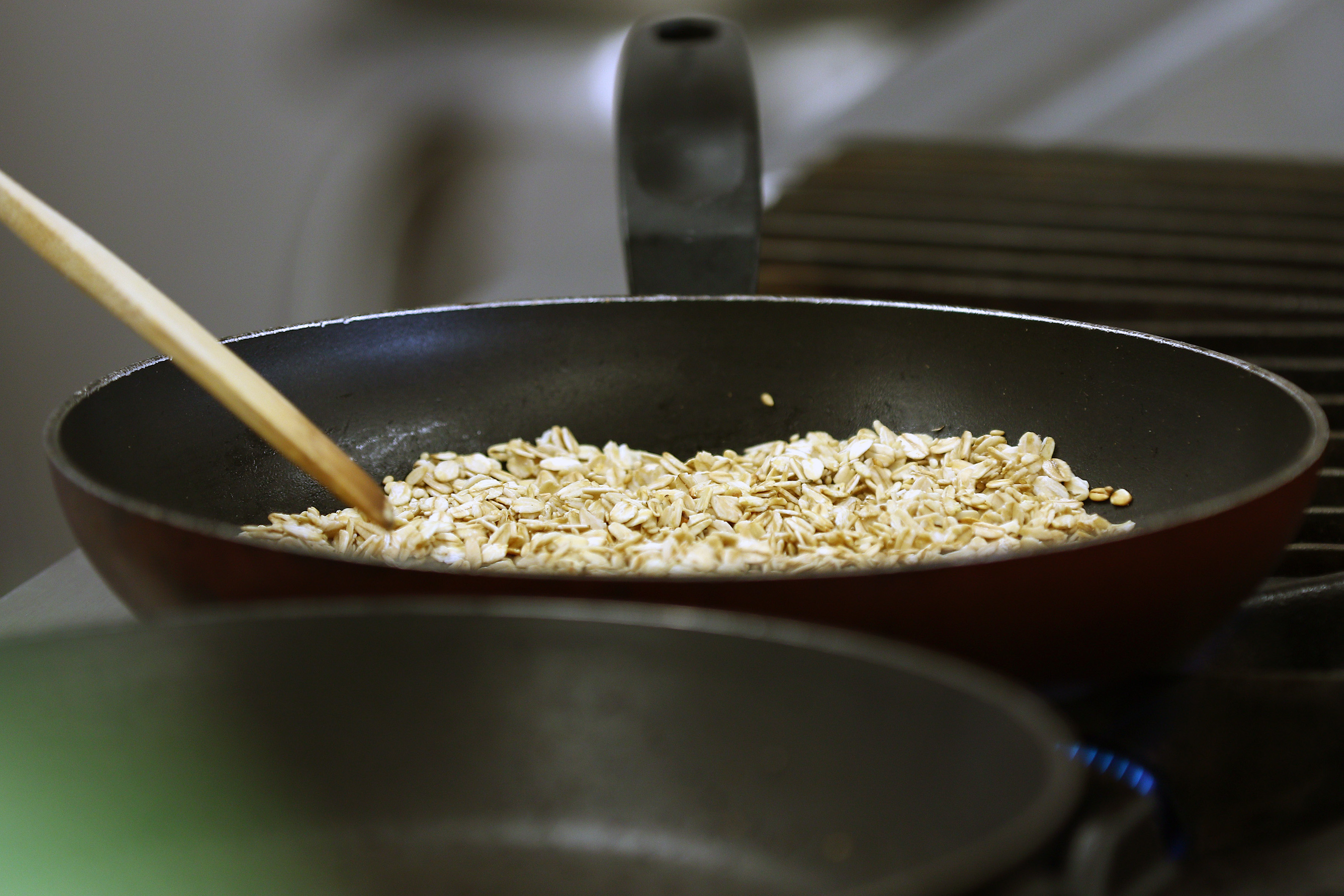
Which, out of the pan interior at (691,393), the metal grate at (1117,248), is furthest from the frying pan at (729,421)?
the metal grate at (1117,248)

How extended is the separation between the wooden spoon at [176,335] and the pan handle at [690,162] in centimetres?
45

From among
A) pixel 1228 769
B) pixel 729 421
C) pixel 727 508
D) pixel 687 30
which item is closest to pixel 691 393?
pixel 729 421

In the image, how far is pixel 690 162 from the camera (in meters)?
1.00

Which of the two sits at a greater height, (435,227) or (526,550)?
(526,550)

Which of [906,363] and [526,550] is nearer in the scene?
[526,550]

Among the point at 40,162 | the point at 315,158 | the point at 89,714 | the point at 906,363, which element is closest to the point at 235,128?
the point at 315,158

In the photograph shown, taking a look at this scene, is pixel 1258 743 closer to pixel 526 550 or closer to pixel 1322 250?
pixel 526 550

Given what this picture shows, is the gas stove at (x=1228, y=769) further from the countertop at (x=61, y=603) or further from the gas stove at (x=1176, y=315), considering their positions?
the countertop at (x=61, y=603)

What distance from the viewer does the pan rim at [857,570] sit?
390 millimetres

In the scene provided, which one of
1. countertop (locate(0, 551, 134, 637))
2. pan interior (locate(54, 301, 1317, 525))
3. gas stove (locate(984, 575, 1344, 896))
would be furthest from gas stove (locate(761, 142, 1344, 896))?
countertop (locate(0, 551, 134, 637))

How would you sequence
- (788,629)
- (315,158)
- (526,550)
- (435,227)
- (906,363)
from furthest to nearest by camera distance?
1. (435,227)
2. (315,158)
3. (906,363)
4. (526,550)
5. (788,629)

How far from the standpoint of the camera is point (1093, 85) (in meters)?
3.43

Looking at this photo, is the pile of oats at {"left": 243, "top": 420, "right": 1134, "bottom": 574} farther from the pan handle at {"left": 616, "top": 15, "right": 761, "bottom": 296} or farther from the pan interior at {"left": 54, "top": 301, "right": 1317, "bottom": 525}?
the pan handle at {"left": 616, "top": 15, "right": 761, "bottom": 296}

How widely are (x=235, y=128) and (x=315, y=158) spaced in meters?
0.22
